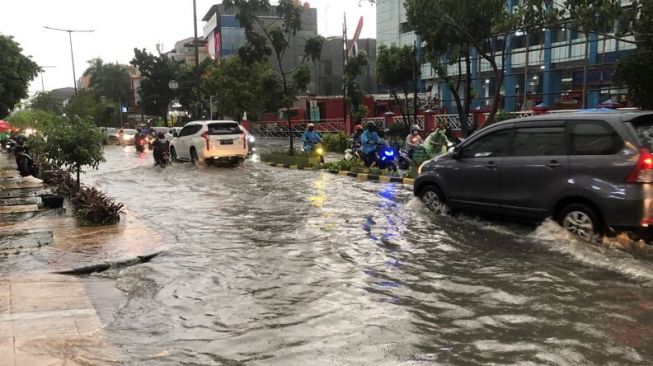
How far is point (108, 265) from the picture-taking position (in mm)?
7145

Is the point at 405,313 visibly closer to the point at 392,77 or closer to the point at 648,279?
the point at 648,279

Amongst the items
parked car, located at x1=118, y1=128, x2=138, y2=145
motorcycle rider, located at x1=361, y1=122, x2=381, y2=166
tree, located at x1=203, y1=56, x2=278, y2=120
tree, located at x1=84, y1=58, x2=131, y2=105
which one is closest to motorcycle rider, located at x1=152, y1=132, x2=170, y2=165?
motorcycle rider, located at x1=361, y1=122, x2=381, y2=166

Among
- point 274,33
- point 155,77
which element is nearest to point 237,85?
point 155,77

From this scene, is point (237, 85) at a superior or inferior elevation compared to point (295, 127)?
superior

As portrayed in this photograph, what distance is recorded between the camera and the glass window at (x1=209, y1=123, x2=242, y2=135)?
21438 millimetres

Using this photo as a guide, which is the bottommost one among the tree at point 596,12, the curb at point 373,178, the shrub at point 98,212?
the curb at point 373,178

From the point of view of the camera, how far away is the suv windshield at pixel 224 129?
2144cm


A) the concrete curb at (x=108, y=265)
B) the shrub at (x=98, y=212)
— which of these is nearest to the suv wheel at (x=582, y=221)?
the concrete curb at (x=108, y=265)

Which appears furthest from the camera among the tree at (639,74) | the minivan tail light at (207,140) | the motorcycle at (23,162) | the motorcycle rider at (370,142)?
the minivan tail light at (207,140)

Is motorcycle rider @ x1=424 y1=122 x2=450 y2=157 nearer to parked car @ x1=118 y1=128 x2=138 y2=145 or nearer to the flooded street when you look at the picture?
the flooded street

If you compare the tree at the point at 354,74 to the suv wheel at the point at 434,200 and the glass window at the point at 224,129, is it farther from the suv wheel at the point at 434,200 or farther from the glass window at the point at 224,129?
the suv wheel at the point at 434,200

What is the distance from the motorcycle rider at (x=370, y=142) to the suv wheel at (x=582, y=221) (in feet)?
32.6

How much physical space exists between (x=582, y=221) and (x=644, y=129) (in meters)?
1.35

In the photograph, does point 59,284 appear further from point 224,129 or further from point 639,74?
point 639,74
